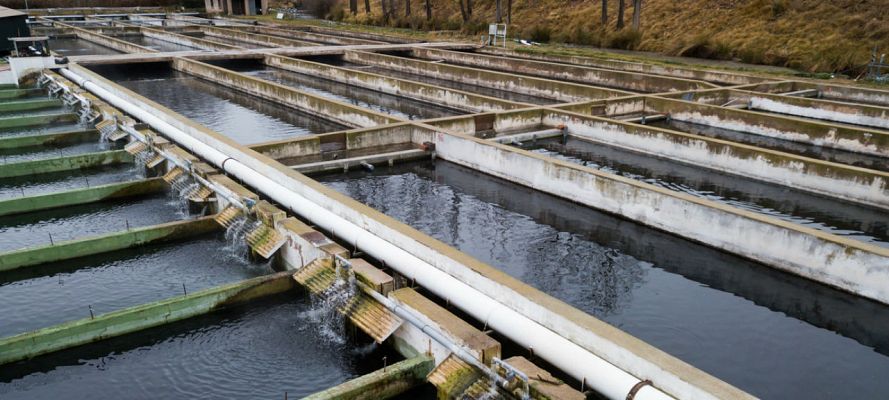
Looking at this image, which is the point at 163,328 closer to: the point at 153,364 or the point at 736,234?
the point at 153,364

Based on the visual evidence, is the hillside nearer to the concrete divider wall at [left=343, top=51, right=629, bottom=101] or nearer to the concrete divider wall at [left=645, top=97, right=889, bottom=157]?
the concrete divider wall at [left=645, top=97, right=889, bottom=157]

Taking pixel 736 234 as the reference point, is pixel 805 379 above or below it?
below

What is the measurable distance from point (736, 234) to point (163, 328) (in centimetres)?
1142

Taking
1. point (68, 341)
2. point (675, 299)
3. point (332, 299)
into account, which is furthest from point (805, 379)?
point (68, 341)

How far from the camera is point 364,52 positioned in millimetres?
42938

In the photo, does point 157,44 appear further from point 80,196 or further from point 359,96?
point 80,196

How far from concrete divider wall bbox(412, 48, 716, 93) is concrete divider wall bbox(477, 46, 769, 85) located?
1815 millimetres

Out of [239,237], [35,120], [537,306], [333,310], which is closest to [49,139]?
[35,120]

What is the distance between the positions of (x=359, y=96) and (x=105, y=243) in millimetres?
18989

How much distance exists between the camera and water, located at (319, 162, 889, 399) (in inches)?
410

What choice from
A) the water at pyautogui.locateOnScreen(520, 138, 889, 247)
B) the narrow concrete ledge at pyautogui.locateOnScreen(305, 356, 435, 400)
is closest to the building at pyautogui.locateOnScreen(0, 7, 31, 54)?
the water at pyautogui.locateOnScreen(520, 138, 889, 247)

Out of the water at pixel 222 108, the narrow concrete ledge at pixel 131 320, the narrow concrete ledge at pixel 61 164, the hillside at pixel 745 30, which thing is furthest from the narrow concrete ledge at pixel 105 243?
the hillside at pixel 745 30

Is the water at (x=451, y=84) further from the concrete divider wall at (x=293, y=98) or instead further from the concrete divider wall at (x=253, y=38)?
the concrete divider wall at (x=293, y=98)

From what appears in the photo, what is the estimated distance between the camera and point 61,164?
19984 millimetres
